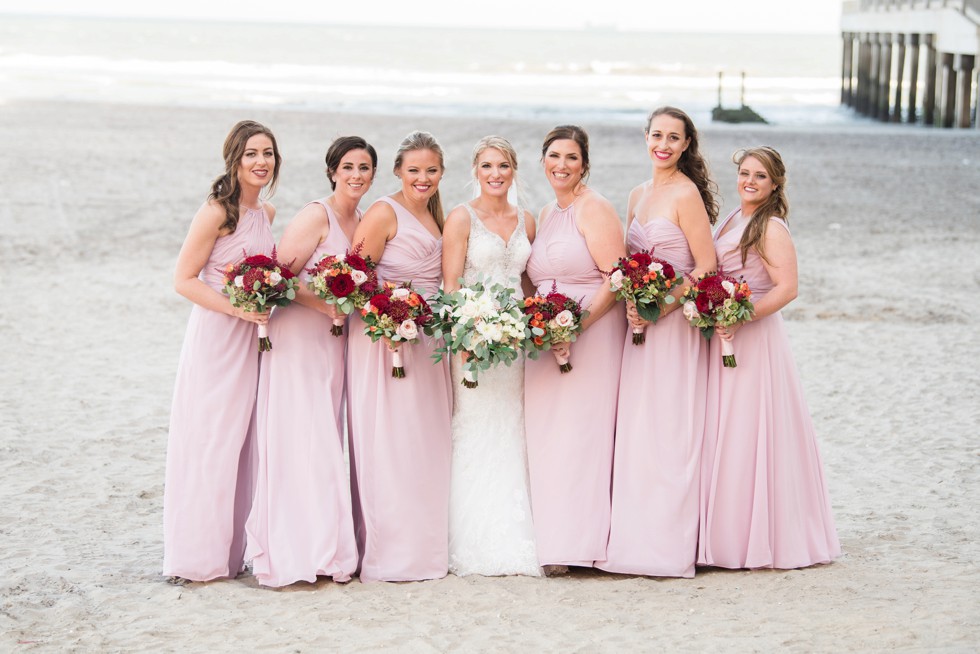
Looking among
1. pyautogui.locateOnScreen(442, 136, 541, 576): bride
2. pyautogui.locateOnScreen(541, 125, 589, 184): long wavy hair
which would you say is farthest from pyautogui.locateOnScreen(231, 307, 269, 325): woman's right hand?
pyautogui.locateOnScreen(541, 125, 589, 184): long wavy hair

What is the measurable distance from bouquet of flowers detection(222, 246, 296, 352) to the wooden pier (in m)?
28.0

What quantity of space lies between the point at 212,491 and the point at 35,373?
5.18m

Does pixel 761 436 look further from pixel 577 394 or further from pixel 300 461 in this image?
pixel 300 461

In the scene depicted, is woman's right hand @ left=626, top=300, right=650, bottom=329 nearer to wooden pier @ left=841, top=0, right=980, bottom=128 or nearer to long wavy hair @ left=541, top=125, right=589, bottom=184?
long wavy hair @ left=541, top=125, right=589, bottom=184

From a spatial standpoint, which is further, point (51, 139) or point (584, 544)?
point (51, 139)

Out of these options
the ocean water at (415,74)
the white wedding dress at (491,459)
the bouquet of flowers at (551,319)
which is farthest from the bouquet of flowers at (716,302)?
the ocean water at (415,74)

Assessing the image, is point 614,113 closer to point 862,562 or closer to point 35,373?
point 35,373

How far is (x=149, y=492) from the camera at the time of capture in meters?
7.64

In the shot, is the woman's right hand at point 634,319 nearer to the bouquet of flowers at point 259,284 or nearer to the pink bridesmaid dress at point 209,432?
the bouquet of flowers at point 259,284

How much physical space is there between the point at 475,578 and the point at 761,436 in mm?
1689

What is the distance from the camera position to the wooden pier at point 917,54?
3109 cm

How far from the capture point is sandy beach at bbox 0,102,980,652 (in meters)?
5.22

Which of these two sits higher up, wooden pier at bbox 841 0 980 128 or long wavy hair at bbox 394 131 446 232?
wooden pier at bbox 841 0 980 128

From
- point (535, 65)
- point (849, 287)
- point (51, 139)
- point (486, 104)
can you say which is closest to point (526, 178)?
point (849, 287)
